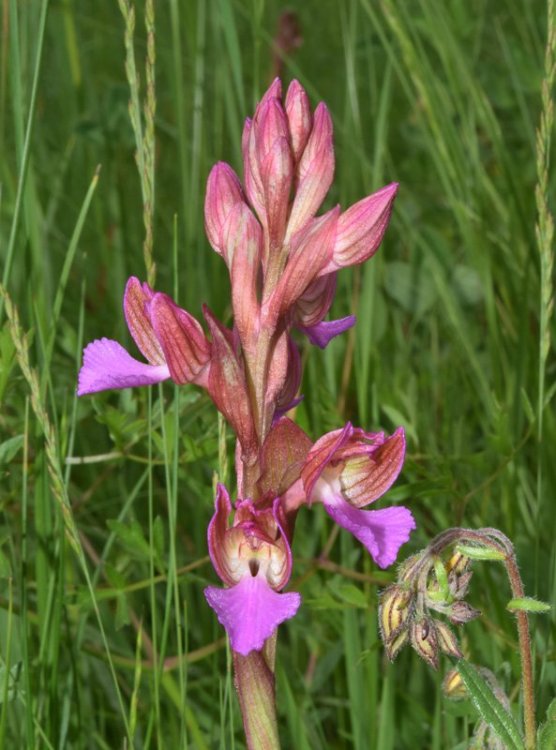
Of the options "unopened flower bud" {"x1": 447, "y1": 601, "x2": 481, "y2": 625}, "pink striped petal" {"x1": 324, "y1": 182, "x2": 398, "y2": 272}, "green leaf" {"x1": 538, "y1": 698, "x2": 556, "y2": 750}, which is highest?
"pink striped petal" {"x1": 324, "y1": 182, "x2": 398, "y2": 272}

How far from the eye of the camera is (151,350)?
4.80 feet

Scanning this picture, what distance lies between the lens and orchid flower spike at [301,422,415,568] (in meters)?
1.31

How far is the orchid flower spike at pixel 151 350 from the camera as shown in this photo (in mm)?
1350

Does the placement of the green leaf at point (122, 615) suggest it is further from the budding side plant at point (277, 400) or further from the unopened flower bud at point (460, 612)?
the unopened flower bud at point (460, 612)

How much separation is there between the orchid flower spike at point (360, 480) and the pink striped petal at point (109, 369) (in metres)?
0.24

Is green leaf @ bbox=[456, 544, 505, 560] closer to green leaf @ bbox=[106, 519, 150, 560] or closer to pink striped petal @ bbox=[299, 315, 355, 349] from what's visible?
pink striped petal @ bbox=[299, 315, 355, 349]

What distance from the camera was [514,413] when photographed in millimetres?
2350

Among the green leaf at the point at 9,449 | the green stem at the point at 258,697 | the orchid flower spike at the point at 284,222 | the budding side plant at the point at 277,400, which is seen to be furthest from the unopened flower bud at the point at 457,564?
the green leaf at the point at 9,449

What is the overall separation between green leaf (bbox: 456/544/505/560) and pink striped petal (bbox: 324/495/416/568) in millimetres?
63

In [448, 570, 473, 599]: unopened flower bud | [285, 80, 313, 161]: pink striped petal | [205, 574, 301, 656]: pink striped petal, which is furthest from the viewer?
[285, 80, 313, 161]: pink striped petal

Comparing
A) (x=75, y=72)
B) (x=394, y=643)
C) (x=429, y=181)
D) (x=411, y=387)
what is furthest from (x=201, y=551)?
(x=429, y=181)

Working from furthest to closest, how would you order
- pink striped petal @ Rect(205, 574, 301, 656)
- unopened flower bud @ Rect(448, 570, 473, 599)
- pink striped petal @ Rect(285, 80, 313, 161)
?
pink striped petal @ Rect(285, 80, 313, 161) < unopened flower bud @ Rect(448, 570, 473, 599) < pink striped petal @ Rect(205, 574, 301, 656)

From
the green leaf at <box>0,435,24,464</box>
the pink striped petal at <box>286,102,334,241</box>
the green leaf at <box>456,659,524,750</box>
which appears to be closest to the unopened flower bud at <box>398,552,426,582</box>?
the green leaf at <box>456,659,524,750</box>

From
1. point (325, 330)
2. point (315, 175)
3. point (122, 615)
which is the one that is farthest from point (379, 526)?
point (122, 615)
